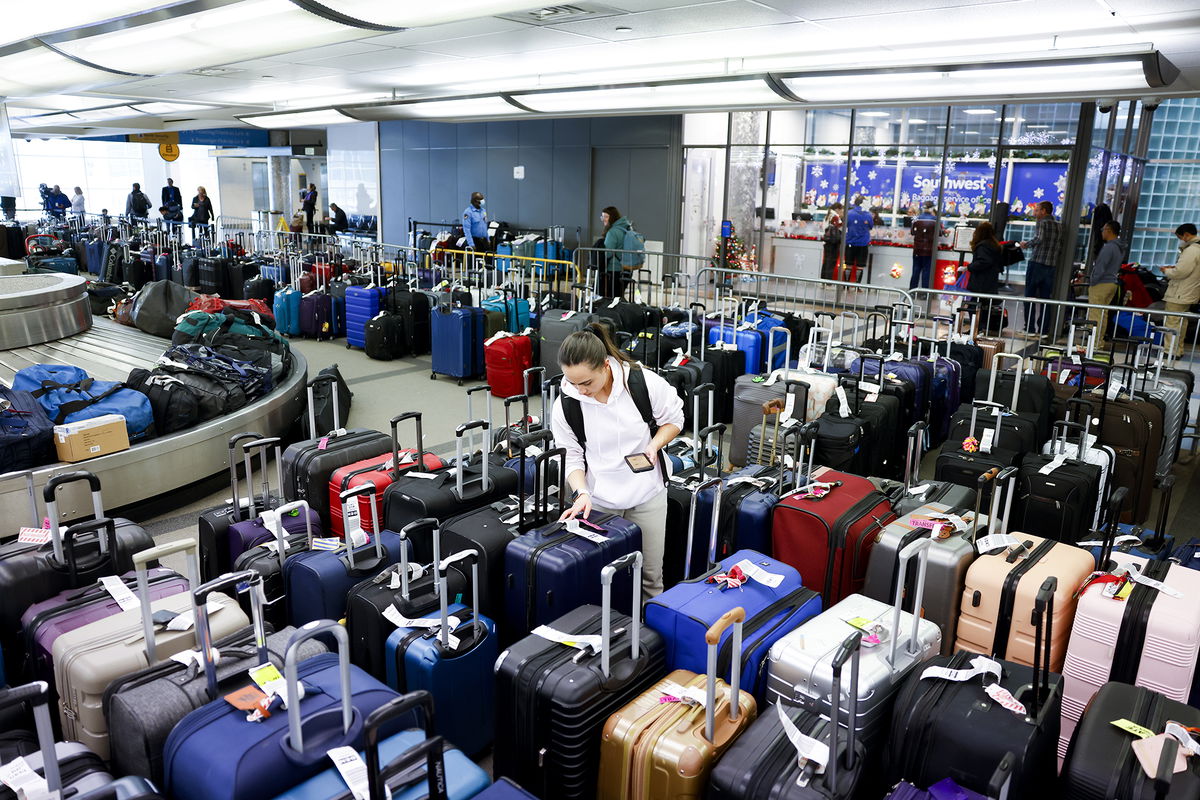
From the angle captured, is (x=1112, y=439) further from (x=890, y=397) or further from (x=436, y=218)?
(x=436, y=218)

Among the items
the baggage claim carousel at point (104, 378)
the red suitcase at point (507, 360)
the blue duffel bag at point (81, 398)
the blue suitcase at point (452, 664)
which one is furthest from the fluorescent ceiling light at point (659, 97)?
the blue suitcase at point (452, 664)

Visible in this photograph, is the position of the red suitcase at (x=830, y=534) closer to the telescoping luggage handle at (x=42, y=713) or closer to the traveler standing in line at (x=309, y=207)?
the telescoping luggage handle at (x=42, y=713)

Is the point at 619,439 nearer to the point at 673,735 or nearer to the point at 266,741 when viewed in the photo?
the point at 673,735

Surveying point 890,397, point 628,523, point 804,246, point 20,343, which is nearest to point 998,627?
point 628,523

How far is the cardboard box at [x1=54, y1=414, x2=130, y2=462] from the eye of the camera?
5.20 meters

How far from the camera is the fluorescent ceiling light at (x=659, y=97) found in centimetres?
797

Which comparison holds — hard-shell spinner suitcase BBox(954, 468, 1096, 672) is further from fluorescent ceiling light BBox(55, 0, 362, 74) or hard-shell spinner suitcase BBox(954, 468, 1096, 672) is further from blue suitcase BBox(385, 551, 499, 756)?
fluorescent ceiling light BBox(55, 0, 362, 74)

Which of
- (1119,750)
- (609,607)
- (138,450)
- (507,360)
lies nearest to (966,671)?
(1119,750)

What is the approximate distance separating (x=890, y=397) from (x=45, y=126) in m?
22.0

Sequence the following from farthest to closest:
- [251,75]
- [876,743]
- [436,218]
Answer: [436,218] → [251,75] → [876,743]

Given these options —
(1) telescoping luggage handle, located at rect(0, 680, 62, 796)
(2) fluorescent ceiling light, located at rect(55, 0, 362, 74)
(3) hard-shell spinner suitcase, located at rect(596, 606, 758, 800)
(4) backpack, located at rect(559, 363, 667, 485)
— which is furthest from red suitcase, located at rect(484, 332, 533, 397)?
(1) telescoping luggage handle, located at rect(0, 680, 62, 796)

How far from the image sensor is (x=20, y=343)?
27.7 feet

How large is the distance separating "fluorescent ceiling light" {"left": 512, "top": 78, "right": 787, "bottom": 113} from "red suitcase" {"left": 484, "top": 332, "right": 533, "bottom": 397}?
2795 millimetres

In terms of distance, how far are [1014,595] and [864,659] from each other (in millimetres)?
963
